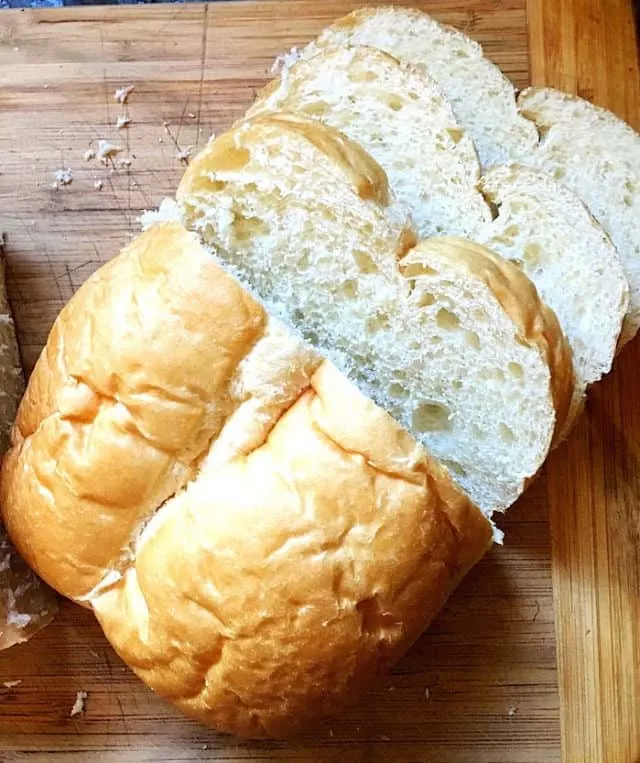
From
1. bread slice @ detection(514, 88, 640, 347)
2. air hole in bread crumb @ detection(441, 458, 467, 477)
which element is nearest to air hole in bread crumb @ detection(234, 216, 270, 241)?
air hole in bread crumb @ detection(441, 458, 467, 477)

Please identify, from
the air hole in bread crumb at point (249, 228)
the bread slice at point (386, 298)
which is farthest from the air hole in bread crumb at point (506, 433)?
the air hole in bread crumb at point (249, 228)

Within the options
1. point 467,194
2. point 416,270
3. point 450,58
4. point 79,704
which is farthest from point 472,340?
point 79,704

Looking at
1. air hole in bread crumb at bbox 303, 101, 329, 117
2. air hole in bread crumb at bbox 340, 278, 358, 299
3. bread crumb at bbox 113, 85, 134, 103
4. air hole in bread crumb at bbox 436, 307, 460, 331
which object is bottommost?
air hole in bread crumb at bbox 436, 307, 460, 331

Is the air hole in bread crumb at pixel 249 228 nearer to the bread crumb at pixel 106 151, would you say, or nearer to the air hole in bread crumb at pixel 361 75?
the air hole in bread crumb at pixel 361 75

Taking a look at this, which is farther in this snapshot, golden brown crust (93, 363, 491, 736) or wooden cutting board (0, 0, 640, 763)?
wooden cutting board (0, 0, 640, 763)

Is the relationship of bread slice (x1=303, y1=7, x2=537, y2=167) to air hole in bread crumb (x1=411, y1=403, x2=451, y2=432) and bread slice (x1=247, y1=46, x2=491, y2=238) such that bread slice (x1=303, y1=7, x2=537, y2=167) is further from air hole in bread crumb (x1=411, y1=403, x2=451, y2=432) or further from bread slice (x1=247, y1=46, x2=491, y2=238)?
air hole in bread crumb (x1=411, y1=403, x2=451, y2=432)

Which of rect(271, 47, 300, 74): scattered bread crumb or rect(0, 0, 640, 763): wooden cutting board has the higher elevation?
rect(271, 47, 300, 74): scattered bread crumb

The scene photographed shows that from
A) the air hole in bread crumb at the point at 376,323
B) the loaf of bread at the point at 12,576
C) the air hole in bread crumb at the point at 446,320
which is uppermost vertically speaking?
the air hole in bread crumb at the point at 446,320
